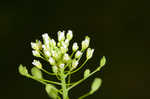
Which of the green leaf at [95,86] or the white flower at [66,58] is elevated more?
the white flower at [66,58]

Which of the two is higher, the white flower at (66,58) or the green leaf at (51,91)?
the white flower at (66,58)

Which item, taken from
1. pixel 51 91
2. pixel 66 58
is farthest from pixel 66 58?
pixel 51 91

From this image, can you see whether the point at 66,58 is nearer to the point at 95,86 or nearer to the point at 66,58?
the point at 66,58

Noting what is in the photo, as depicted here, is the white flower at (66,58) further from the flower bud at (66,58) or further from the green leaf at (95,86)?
the green leaf at (95,86)

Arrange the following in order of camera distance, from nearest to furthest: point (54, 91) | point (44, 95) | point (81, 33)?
point (54, 91) < point (44, 95) < point (81, 33)

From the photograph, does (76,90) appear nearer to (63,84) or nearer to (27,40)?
(27,40)

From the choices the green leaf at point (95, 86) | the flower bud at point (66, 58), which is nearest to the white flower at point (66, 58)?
the flower bud at point (66, 58)

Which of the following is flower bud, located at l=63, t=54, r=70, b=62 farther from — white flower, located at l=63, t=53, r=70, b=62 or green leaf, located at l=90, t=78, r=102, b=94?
green leaf, located at l=90, t=78, r=102, b=94

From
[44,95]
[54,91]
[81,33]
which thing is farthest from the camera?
[81,33]

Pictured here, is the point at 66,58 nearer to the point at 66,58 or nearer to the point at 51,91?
the point at 66,58

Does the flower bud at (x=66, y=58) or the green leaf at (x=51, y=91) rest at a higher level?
the flower bud at (x=66, y=58)

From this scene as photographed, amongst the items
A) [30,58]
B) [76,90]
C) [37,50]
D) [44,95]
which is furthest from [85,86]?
[37,50]
